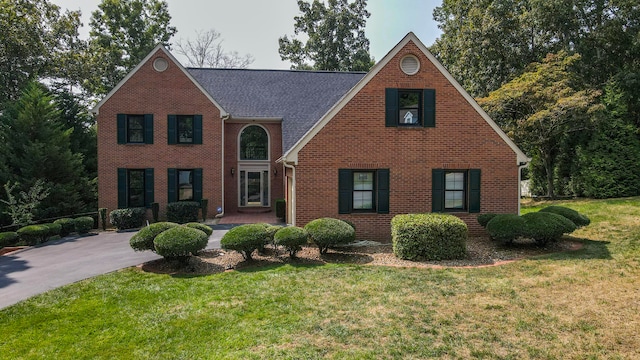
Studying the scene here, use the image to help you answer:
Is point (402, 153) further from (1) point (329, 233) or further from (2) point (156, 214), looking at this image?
(2) point (156, 214)

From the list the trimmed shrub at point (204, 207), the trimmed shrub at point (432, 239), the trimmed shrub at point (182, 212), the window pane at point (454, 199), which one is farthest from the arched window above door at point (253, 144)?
the trimmed shrub at point (432, 239)

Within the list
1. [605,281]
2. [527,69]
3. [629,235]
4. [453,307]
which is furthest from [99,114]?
[527,69]

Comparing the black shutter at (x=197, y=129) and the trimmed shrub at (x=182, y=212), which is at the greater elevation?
the black shutter at (x=197, y=129)

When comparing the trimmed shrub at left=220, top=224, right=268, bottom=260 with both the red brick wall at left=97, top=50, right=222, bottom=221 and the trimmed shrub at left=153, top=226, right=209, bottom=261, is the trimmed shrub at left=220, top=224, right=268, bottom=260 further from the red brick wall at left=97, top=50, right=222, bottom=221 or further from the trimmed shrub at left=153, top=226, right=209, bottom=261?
the red brick wall at left=97, top=50, right=222, bottom=221

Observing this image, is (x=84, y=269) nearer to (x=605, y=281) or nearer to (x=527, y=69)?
(x=605, y=281)

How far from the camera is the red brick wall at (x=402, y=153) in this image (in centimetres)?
1110

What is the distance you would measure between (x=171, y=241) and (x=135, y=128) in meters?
11.0

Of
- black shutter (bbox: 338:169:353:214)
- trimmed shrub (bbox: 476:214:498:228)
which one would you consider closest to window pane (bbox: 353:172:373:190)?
black shutter (bbox: 338:169:353:214)

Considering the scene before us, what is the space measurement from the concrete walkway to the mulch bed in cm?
122

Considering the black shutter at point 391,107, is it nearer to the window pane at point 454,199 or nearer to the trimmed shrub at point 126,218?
the window pane at point 454,199

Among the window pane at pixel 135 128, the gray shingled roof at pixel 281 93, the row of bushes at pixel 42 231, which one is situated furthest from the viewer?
the gray shingled roof at pixel 281 93

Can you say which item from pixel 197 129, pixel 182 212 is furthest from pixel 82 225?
pixel 197 129

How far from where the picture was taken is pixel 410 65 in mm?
11211

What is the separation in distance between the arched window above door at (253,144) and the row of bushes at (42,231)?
8342 millimetres
